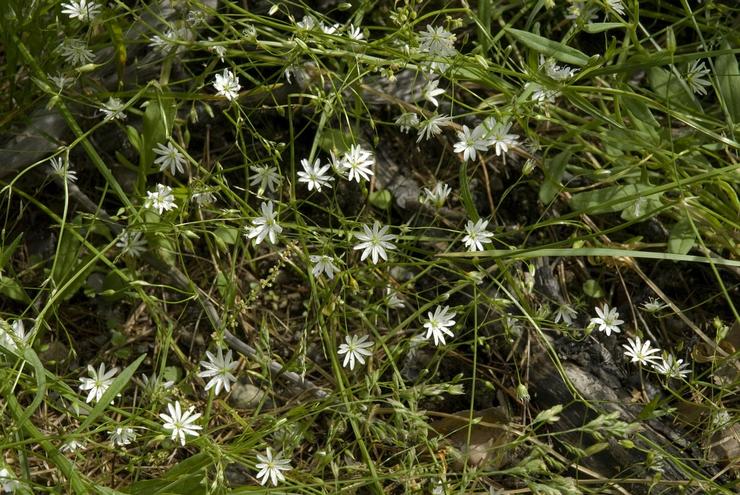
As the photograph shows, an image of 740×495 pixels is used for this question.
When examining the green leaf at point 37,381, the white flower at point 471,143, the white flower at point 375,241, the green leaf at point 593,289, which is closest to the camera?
the green leaf at point 37,381

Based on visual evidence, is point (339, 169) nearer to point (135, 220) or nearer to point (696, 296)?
point (135, 220)

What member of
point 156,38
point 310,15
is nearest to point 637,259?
point 310,15

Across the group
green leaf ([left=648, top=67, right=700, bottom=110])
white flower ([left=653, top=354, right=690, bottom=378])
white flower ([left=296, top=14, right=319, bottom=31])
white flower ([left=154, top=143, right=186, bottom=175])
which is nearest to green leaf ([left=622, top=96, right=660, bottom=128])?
green leaf ([left=648, top=67, right=700, bottom=110])

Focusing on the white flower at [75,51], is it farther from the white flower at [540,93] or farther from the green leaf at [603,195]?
the green leaf at [603,195]

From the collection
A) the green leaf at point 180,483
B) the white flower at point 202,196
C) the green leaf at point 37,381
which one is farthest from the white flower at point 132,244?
the green leaf at point 180,483

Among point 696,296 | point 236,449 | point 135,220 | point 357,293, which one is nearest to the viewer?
point 236,449

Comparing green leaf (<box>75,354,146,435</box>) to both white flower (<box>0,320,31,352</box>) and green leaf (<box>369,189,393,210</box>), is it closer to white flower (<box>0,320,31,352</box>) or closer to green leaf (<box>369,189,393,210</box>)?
white flower (<box>0,320,31,352</box>)
